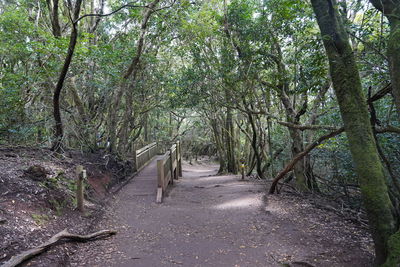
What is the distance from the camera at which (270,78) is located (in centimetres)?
827

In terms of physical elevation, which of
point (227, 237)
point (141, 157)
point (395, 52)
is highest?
point (395, 52)

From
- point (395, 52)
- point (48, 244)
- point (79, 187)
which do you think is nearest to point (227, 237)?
point (48, 244)

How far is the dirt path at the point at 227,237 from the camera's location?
3.70m

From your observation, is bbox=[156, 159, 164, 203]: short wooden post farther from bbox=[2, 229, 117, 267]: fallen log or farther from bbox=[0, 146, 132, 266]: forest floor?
bbox=[2, 229, 117, 267]: fallen log

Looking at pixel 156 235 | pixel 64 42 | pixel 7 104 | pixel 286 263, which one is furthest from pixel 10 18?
pixel 286 263

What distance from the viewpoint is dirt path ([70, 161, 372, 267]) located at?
3695mm

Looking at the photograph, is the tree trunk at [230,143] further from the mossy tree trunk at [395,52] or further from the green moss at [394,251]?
the green moss at [394,251]

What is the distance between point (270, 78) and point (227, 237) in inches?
209

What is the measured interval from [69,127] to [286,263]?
7.65m

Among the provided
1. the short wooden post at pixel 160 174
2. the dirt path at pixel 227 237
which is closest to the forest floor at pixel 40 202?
the dirt path at pixel 227 237

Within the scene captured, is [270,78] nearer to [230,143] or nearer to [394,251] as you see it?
[394,251]

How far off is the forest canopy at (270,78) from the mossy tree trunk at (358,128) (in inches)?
0.4

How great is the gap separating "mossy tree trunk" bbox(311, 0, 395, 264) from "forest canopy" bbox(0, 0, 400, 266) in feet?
0.04

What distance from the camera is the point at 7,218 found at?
3713mm
